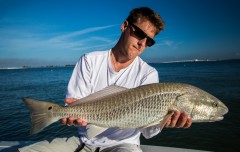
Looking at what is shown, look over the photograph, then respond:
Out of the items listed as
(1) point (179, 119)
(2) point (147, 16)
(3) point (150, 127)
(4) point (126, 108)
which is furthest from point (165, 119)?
(2) point (147, 16)

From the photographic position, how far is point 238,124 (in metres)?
13.8

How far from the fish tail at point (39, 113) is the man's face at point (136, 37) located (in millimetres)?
1774

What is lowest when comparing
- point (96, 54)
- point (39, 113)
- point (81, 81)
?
point (39, 113)

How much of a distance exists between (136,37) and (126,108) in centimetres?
149

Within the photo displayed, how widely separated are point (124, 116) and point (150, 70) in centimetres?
135

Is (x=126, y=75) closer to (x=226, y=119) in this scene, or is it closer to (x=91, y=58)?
(x=91, y=58)

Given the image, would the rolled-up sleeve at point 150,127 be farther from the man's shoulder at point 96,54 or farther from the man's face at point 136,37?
the man's shoulder at point 96,54

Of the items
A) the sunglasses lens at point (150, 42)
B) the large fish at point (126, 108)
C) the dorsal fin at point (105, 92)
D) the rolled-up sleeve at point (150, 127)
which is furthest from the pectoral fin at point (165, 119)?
the sunglasses lens at point (150, 42)

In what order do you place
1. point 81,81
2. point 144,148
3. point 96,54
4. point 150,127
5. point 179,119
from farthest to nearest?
point 144,148 → point 96,54 → point 81,81 → point 150,127 → point 179,119

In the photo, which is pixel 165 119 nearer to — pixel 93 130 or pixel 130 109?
pixel 130 109

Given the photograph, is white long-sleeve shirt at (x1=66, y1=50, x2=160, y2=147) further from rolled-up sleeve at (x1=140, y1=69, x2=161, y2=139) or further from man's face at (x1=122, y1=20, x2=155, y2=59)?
man's face at (x1=122, y1=20, x2=155, y2=59)

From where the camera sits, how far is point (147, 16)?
174 inches

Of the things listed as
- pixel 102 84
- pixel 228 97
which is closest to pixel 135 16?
pixel 102 84

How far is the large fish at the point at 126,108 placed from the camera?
3.71 meters
